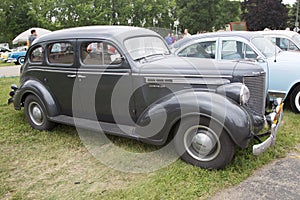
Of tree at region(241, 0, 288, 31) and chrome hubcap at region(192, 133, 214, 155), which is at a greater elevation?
tree at region(241, 0, 288, 31)

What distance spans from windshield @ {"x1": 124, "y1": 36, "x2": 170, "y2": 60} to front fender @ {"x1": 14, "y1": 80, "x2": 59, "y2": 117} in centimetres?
172

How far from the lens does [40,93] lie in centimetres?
464

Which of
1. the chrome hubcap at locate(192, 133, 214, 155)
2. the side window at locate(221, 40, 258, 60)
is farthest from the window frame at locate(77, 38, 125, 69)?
the side window at locate(221, 40, 258, 60)

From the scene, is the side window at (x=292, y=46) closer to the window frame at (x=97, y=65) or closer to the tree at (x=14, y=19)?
the window frame at (x=97, y=65)

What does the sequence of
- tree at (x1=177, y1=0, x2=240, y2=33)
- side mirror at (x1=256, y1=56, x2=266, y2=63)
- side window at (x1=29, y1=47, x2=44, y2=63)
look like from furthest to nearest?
1. tree at (x1=177, y1=0, x2=240, y2=33)
2. side mirror at (x1=256, y1=56, x2=266, y2=63)
3. side window at (x1=29, y1=47, x2=44, y2=63)

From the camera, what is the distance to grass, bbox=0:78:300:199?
3.03m

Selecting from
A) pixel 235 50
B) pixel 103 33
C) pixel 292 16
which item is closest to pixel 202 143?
pixel 103 33

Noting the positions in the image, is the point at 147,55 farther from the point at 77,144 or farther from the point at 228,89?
the point at 77,144

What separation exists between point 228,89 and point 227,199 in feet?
4.34

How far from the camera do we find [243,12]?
38.9 metres

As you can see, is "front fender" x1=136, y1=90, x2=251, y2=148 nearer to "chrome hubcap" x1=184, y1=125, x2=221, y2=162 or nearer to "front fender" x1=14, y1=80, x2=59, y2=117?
"chrome hubcap" x1=184, y1=125, x2=221, y2=162

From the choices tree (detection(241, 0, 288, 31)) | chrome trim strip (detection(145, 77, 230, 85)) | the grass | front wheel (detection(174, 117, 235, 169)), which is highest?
tree (detection(241, 0, 288, 31))

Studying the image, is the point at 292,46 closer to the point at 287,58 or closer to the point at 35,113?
the point at 287,58

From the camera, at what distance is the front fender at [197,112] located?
10.2 ft
